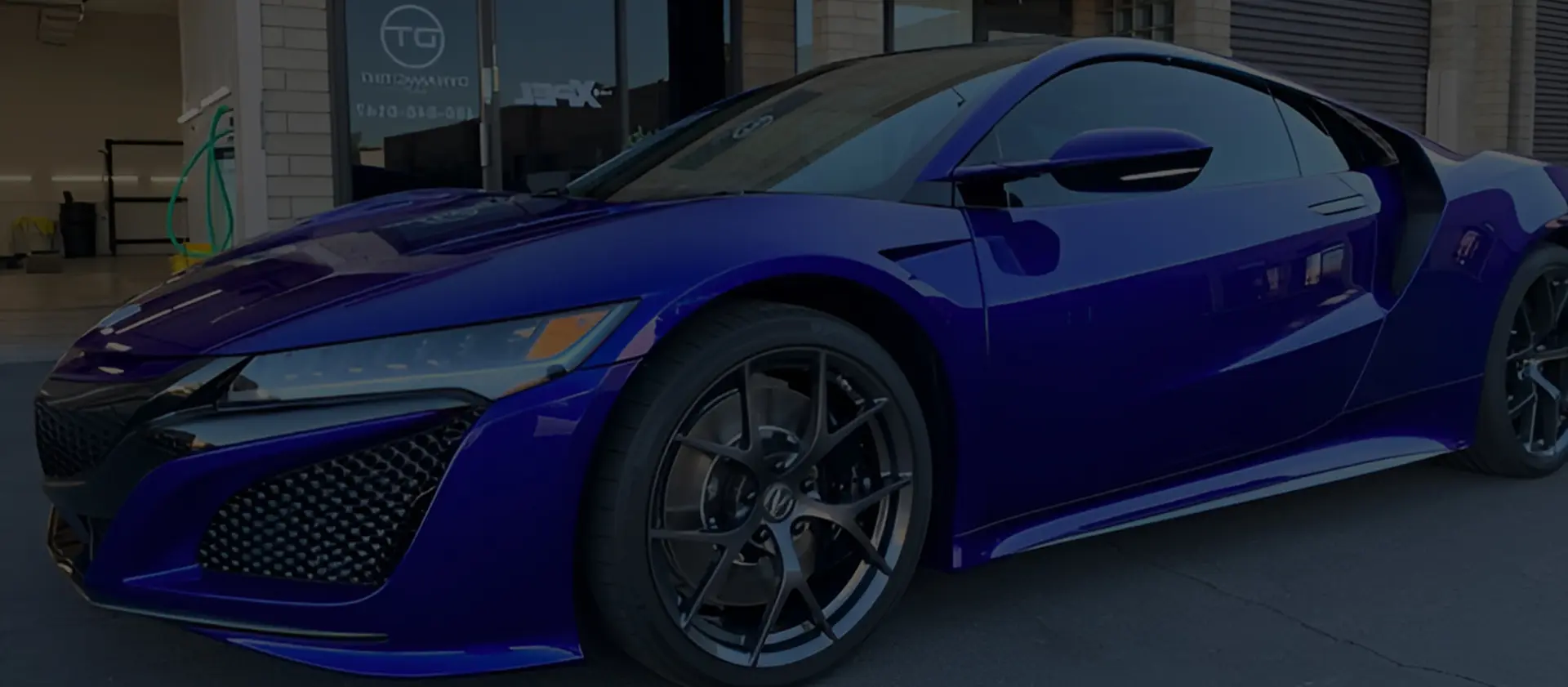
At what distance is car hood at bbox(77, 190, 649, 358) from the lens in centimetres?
195

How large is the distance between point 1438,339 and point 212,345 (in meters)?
3.02

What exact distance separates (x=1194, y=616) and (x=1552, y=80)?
1523 centimetres

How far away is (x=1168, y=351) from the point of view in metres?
2.58

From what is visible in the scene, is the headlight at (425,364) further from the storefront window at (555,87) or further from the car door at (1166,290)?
the storefront window at (555,87)

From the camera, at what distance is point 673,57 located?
30.8ft

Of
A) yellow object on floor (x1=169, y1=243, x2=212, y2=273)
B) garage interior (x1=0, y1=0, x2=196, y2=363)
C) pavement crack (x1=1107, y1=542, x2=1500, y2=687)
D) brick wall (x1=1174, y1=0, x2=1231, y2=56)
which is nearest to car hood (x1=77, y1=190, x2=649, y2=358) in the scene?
pavement crack (x1=1107, y1=542, x2=1500, y2=687)

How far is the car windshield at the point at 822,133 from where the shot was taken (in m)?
2.51

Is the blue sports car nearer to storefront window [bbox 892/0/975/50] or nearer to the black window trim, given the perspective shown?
the black window trim

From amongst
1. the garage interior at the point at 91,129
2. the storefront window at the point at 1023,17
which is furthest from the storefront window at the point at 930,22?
the garage interior at the point at 91,129

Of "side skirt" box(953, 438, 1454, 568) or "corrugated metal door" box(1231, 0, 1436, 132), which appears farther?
"corrugated metal door" box(1231, 0, 1436, 132)

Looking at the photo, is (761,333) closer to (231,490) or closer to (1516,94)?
(231,490)

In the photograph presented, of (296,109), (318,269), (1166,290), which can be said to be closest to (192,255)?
(296,109)

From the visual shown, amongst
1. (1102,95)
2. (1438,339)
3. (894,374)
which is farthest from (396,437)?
(1438,339)

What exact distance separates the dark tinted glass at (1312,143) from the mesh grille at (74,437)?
2.70 metres
